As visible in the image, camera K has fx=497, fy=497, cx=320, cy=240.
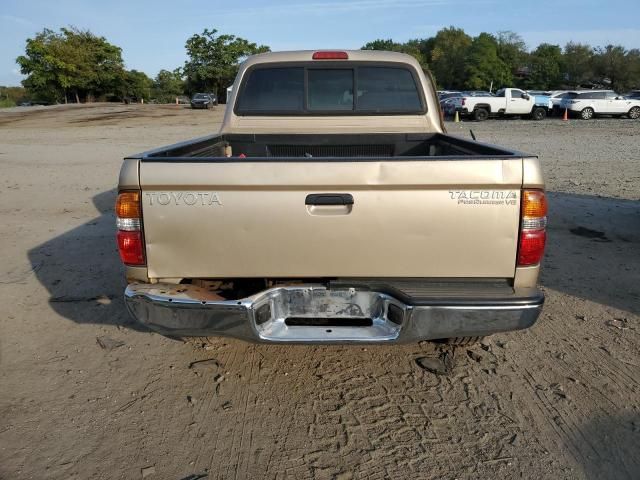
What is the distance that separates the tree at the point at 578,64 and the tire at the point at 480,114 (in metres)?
48.4

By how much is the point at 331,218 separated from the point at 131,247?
43.5 inches

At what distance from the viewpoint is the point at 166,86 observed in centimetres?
8881

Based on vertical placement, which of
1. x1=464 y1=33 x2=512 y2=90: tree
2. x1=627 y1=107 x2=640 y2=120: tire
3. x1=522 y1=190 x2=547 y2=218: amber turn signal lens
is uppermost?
x1=464 y1=33 x2=512 y2=90: tree

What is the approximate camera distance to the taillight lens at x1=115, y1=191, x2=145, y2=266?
2.62 metres

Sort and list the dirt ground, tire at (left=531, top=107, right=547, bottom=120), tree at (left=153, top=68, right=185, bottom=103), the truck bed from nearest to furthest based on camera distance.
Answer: the dirt ground → the truck bed → tire at (left=531, top=107, right=547, bottom=120) → tree at (left=153, top=68, right=185, bottom=103)

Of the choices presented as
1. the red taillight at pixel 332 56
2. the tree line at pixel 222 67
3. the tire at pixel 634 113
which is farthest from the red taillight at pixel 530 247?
the tree line at pixel 222 67

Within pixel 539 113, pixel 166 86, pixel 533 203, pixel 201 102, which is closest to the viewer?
pixel 533 203

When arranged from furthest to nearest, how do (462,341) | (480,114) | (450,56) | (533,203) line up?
(450,56), (480,114), (462,341), (533,203)

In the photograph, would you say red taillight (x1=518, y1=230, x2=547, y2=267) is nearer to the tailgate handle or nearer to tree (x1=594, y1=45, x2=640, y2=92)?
the tailgate handle

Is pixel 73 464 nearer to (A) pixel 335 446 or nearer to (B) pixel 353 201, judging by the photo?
(A) pixel 335 446

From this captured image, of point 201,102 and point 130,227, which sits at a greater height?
point 130,227

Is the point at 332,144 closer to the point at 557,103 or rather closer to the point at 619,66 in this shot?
the point at 557,103

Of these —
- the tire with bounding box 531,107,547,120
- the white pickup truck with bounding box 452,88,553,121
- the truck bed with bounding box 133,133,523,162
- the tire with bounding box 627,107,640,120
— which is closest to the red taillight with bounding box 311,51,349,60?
the truck bed with bounding box 133,133,523,162

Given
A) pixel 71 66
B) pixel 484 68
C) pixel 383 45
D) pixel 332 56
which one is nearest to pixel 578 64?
pixel 484 68
